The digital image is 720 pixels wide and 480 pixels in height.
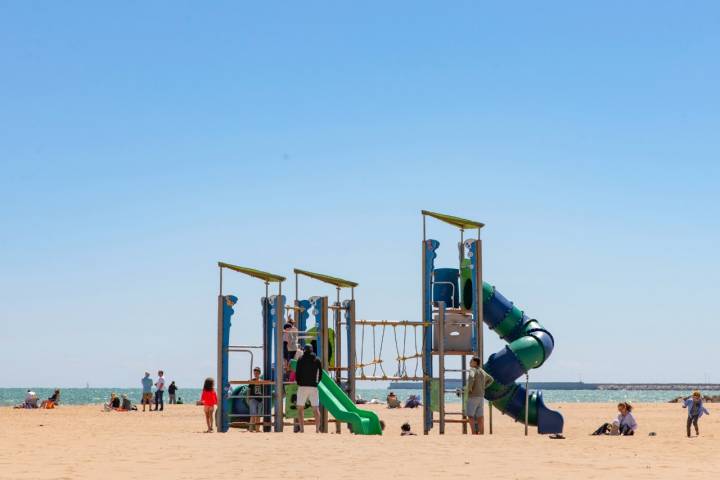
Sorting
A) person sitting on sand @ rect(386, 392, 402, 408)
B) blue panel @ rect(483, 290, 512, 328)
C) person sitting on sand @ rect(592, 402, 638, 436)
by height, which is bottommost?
person sitting on sand @ rect(386, 392, 402, 408)

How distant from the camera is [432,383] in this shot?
22.0 metres

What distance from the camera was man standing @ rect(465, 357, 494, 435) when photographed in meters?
20.4

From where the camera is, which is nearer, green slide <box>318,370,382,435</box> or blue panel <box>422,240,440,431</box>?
green slide <box>318,370,382,435</box>

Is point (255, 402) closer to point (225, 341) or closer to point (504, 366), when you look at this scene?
point (225, 341)

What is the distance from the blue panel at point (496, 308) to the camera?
79.7ft

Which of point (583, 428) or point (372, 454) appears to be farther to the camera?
point (583, 428)

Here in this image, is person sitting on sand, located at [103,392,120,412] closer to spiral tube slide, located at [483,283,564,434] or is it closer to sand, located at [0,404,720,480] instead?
spiral tube slide, located at [483,283,564,434]

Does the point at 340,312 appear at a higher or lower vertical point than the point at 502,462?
higher

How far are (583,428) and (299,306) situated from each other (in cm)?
1026

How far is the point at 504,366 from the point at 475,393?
334 cm

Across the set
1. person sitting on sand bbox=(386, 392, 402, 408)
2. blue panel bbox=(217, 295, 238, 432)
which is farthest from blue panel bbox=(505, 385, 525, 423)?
person sitting on sand bbox=(386, 392, 402, 408)

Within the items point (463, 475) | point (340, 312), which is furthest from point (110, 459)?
point (340, 312)

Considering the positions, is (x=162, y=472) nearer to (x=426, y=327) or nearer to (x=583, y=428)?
(x=426, y=327)

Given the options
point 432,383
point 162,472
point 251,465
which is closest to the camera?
point 162,472
